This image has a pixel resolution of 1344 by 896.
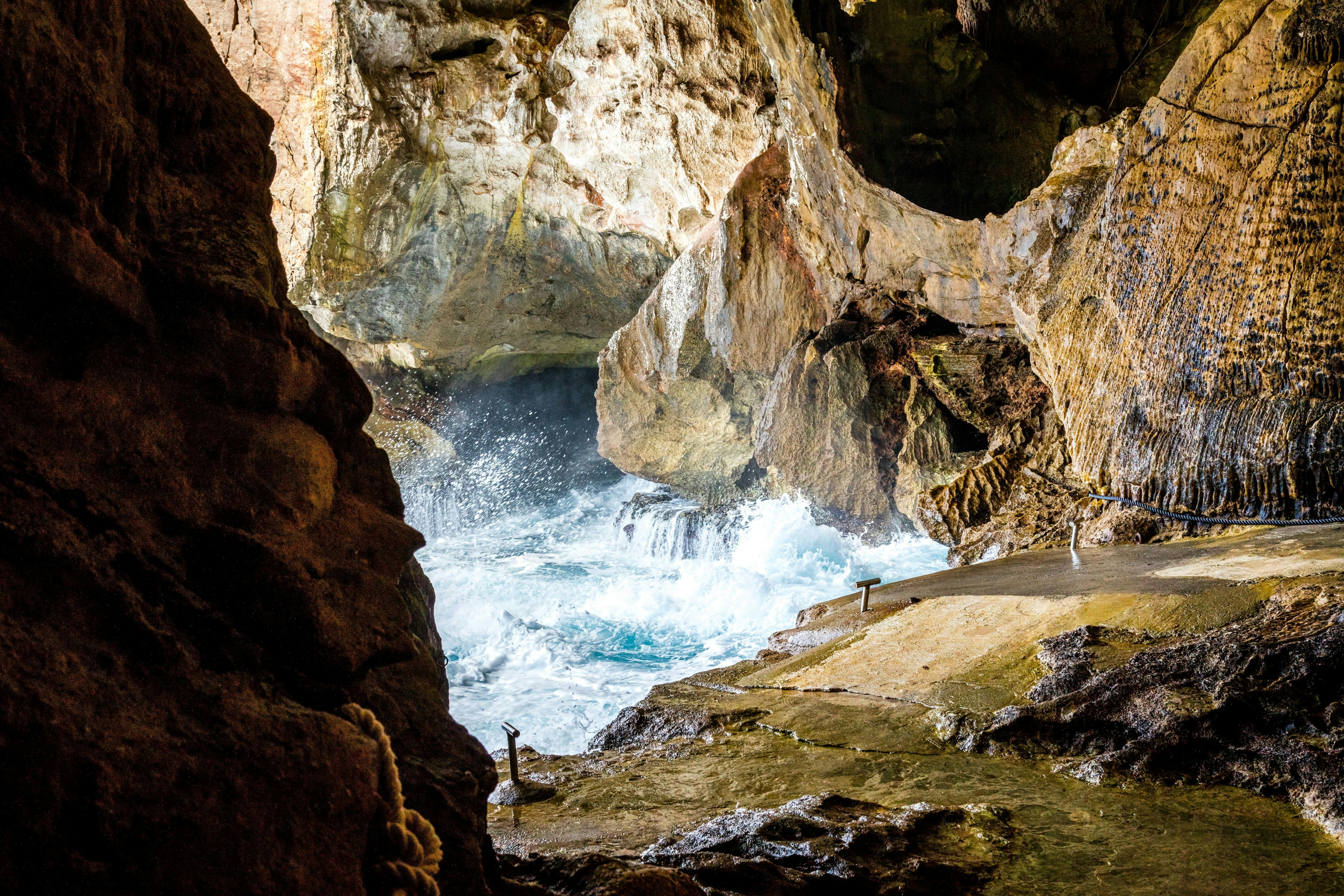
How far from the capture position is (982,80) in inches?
314

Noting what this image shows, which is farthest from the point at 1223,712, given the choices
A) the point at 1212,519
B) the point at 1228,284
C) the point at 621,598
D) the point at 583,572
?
the point at 583,572

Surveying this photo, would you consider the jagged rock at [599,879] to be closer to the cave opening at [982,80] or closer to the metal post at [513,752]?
the metal post at [513,752]

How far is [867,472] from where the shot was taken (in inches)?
400

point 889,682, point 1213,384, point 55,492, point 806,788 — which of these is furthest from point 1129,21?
point 55,492

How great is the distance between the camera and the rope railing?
4047 mm

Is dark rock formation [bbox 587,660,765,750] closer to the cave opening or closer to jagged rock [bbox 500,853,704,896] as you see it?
jagged rock [bbox 500,853,704,896]

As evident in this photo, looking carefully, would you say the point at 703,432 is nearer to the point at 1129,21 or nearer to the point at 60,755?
the point at 1129,21

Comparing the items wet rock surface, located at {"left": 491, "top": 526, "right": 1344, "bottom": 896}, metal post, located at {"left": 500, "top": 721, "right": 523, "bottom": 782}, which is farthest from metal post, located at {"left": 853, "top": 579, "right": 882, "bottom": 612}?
metal post, located at {"left": 500, "top": 721, "right": 523, "bottom": 782}

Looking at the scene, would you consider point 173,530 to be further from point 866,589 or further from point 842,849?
point 866,589

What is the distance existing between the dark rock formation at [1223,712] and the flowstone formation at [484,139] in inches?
341

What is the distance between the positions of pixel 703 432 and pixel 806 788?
32.8 ft

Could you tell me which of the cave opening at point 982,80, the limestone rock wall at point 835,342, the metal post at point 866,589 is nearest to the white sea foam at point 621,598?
the limestone rock wall at point 835,342

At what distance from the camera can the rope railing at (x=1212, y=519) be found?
4047 mm

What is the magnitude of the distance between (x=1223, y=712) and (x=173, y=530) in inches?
117
